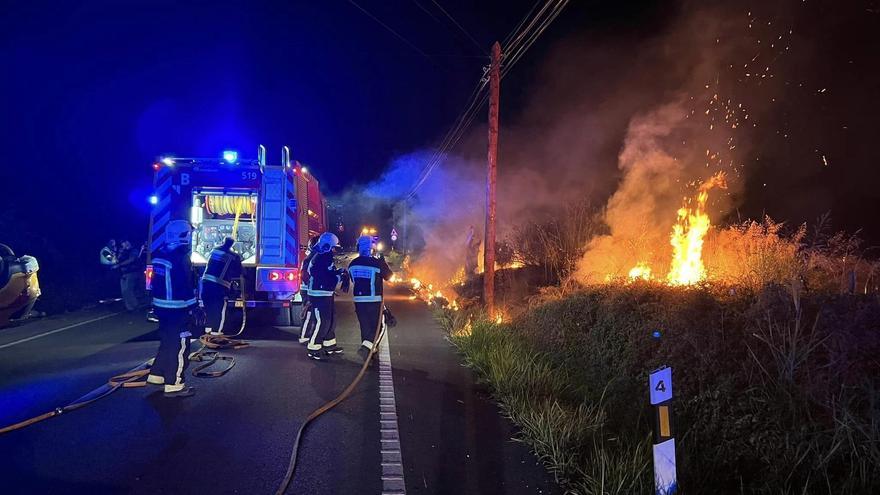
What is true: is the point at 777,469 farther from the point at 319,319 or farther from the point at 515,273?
the point at 515,273

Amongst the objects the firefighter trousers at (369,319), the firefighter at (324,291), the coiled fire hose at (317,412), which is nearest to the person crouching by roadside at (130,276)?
the firefighter at (324,291)

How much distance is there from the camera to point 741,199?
15.1 metres

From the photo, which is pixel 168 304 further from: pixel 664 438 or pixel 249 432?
pixel 664 438

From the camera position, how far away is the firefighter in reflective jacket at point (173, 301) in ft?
17.7

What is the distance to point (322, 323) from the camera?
24.1 feet

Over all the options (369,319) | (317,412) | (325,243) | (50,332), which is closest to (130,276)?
(50,332)

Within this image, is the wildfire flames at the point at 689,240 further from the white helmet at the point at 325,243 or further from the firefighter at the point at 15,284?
the firefighter at the point at 15,284

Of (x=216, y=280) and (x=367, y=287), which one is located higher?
(x=216, y=280)

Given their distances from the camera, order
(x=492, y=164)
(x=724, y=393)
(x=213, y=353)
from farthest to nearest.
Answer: (x=492, y=164)
(x=213, y=353)
(x=724, y=393)

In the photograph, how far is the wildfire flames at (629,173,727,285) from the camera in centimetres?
924

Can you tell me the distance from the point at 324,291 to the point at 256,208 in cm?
249

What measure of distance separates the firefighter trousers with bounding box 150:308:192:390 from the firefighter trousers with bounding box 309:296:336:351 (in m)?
2.00

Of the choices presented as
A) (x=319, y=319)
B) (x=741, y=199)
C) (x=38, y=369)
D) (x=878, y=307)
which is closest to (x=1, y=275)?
(x=38, y=369)

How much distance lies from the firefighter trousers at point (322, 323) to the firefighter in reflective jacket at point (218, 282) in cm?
144
